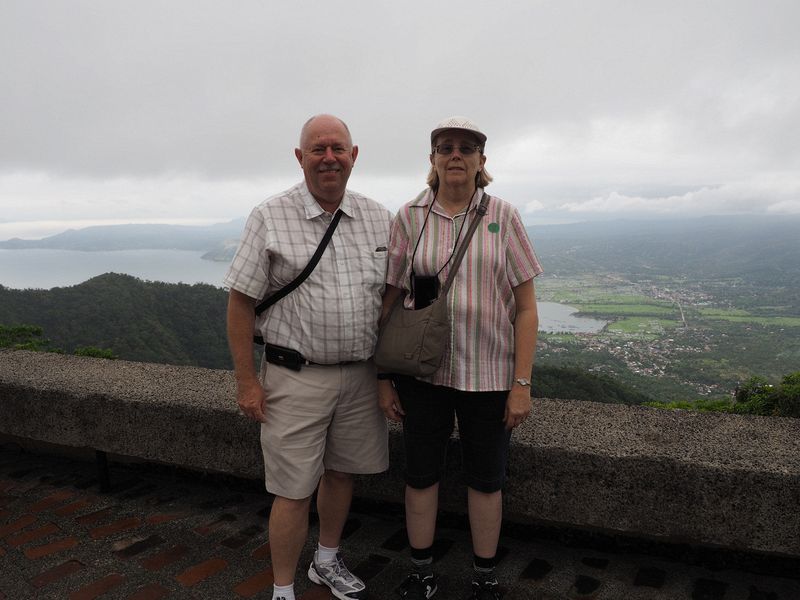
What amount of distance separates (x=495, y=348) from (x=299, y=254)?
736 mm

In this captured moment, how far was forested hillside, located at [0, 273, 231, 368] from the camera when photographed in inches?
1132

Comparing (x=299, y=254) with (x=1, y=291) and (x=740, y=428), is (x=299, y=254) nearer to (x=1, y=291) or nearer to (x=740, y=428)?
(x=740, y=428)

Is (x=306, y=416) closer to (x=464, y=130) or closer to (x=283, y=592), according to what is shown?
(x=283, y=592)

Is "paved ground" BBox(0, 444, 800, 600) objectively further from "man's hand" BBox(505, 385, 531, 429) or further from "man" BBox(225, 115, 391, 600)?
"man's hand" BBox(505, 385, 531, 429)

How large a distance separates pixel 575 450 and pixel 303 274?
3.88 ft

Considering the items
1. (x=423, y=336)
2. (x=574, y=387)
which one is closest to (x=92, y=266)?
(x=574, y=387)

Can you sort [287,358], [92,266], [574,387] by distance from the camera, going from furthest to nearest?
1. [92,266]
2. [574,387]
3. [287,358]

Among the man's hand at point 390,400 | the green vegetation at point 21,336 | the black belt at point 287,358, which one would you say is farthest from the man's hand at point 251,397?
the green vegetation at point 21,336

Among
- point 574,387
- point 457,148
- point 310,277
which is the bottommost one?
point 574,387

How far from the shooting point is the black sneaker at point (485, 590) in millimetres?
1939

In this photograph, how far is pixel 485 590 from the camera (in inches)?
76.8

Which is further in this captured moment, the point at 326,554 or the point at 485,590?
the point at 326,554

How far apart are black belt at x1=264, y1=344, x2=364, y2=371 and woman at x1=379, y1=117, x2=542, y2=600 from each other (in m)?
0.29

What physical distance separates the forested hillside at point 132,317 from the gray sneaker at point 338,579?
2659cm
